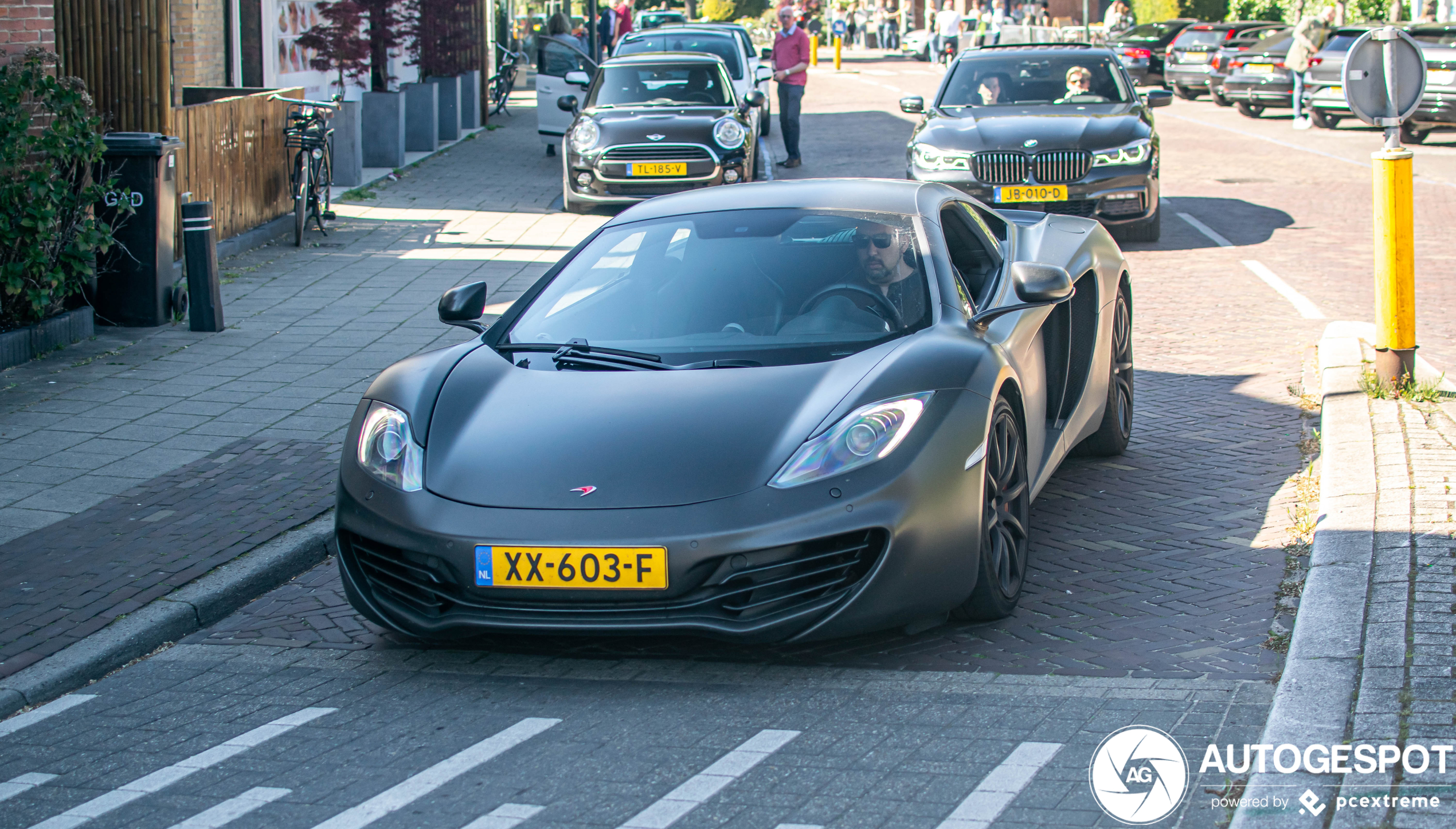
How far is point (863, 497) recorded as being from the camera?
412 centimetres

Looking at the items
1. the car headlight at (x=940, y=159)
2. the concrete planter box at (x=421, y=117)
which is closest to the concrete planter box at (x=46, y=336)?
the car headlight at (x=940, y=159)

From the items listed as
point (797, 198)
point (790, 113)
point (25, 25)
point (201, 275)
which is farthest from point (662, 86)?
point (797, 198)

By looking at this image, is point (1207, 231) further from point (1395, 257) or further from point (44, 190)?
point (44, 190)

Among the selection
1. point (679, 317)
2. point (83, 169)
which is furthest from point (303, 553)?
point (83, 169)

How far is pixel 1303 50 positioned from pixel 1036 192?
15.7 m

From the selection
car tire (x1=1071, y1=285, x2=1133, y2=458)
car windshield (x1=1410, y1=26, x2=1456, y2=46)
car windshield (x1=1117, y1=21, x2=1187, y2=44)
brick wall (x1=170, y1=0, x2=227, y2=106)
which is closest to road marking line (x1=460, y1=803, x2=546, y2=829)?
car tire (x1=1071, y1=285, x2=1133, y2=458)

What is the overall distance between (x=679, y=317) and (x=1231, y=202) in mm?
12038

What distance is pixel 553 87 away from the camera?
20609 millimetres

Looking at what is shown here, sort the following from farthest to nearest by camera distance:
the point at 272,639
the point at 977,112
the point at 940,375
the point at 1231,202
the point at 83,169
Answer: the point at 1231,202
the point at 977,112
the point at 83,169
the point at 272,639
the point at 940,375

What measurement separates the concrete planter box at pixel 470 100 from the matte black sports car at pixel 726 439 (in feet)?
62.1

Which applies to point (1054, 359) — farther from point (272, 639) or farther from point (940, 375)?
point (272, 639)

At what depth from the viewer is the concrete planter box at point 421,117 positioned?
20078 mm

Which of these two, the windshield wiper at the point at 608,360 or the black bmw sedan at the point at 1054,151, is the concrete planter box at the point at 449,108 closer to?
the black bmw sedan at the point at 1054,151

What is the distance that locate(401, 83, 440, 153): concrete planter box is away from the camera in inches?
790
